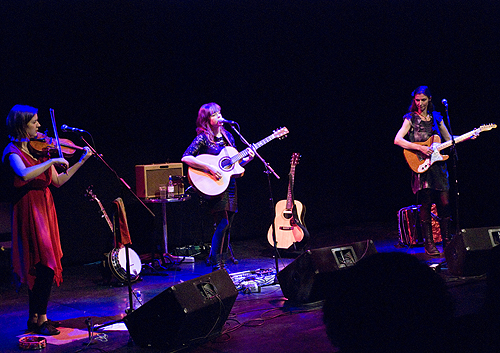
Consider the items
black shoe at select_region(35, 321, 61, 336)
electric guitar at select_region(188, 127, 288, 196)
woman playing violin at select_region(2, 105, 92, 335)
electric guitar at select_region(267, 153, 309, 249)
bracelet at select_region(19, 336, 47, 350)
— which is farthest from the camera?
electric guitar at select_region(267, 153, 309, 249)

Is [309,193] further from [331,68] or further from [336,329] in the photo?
[336,329]

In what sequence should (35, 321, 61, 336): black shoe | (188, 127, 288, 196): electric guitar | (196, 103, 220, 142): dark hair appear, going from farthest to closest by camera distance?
(196, 103, 220, 142): dark hair, (188, 127, 288, 196): electric guitar, (35, 321, 61, 336): black shoe

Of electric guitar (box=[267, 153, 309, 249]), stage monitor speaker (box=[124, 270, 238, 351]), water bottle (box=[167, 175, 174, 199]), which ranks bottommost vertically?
stage monitor speaker (box=[124, 270, 238, 351])

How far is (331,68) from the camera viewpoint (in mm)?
8766

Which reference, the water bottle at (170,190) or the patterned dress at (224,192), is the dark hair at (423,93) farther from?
the water bottle at (170,190)

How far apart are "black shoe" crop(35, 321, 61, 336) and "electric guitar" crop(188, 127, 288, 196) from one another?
2.25 m

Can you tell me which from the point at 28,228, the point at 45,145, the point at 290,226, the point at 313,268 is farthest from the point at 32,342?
the point at 290,226

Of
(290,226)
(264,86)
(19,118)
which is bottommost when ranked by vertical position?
(290,226)

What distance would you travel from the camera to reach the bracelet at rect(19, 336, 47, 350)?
12.8 feet

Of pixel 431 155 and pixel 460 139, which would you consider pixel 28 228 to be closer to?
pixel 431 155

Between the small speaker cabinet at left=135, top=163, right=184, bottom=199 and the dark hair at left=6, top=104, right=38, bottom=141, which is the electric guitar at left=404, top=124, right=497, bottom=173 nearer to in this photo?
the small speaker cabinet at left=135, top=163, right=184, bottom=199

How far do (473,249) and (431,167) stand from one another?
1704mm

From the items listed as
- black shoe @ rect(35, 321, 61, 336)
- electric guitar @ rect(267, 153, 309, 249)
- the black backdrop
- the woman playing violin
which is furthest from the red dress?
electric guitar @ rect(267, 153, 309, 249)

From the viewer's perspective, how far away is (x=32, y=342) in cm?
392
